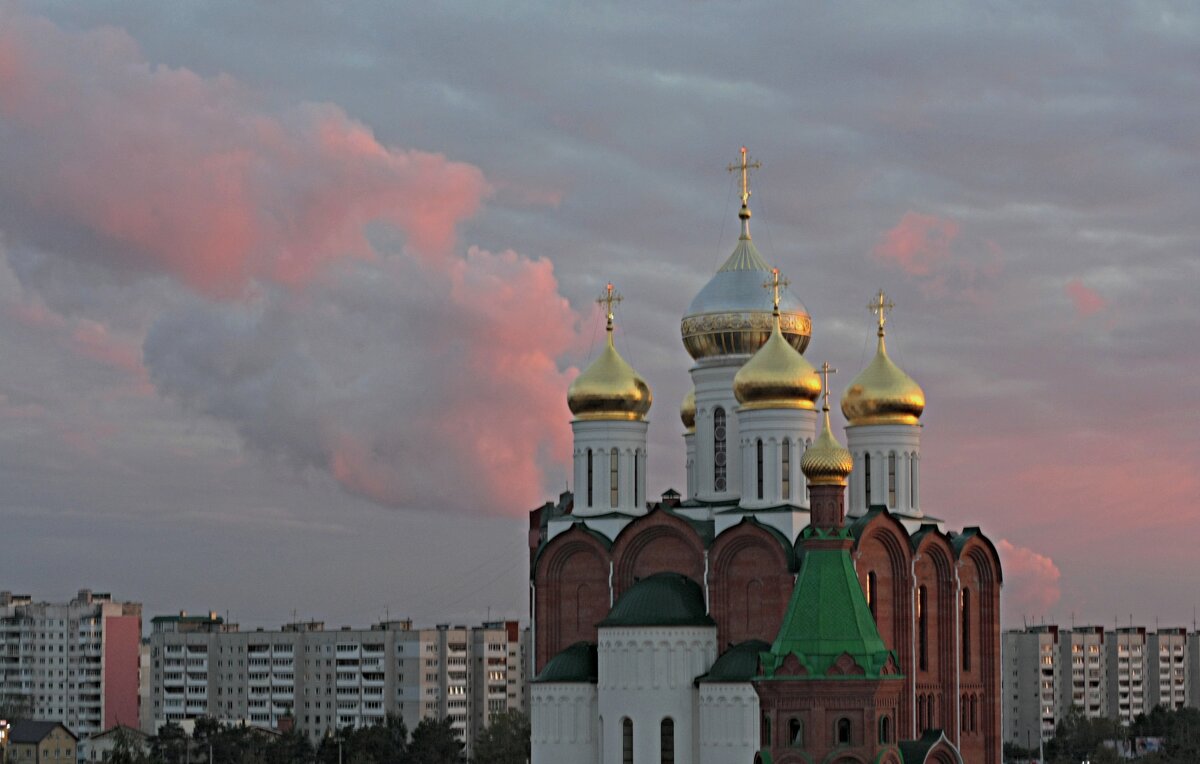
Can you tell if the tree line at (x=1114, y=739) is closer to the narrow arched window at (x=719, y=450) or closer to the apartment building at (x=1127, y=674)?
the apartment building at (x=1127, y=674)

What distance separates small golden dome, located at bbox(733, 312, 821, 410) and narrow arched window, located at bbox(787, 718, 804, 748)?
26.1 feet

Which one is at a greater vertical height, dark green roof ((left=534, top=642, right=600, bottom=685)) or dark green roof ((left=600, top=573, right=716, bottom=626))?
dark green roof ((left=600, top=573, right=716, bottom=626))

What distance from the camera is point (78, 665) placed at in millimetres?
82625

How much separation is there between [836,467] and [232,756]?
34.9 m

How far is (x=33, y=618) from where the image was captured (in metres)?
84.1

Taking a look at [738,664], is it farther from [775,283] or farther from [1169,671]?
[1169,671]

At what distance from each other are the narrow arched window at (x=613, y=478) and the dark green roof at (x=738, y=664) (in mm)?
4938

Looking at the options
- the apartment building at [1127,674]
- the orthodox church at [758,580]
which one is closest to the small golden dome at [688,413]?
the orthodox church at [758,580]

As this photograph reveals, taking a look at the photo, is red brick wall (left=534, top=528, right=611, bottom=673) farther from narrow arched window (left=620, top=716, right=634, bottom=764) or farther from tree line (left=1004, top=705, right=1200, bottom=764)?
tree line (left=1004, top=705, right=1200, bottom=764)

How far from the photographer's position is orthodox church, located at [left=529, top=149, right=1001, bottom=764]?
3341 centimetres

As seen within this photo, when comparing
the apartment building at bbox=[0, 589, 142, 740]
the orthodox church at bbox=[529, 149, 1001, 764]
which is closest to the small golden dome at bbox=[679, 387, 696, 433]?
the orthodox church at bbox=[529, 149, 1001, 764]

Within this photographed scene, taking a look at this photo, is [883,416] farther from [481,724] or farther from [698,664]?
[481,724]

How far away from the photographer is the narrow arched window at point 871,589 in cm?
3834

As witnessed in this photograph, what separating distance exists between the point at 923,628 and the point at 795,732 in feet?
23.6
